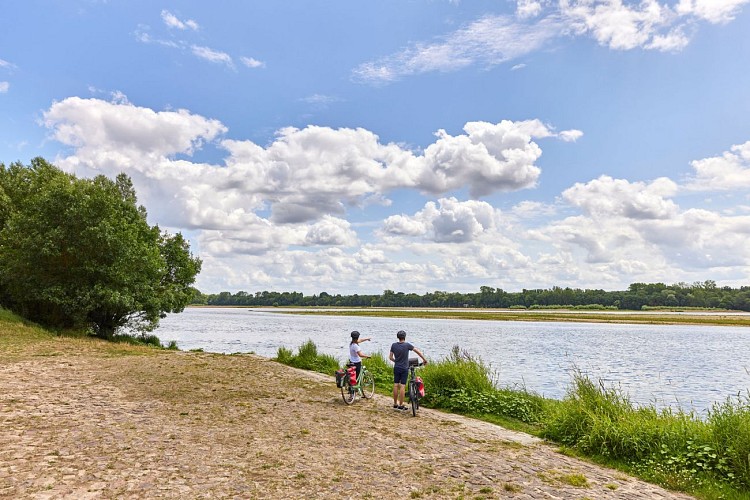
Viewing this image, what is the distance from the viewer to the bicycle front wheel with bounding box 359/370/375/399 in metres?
16.3

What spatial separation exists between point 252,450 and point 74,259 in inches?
1131

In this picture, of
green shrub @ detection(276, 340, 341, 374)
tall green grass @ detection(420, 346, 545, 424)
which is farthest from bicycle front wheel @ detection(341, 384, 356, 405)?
green shrub @ detection(276, 340, 341, 374)

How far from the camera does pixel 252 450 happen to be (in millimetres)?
9438

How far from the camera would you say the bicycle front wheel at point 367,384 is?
1631 centimetres

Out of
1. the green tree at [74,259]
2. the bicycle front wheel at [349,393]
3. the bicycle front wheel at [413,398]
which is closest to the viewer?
the bicycle front wheel at [413,398]

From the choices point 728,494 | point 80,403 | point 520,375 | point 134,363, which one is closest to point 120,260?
point 134,363

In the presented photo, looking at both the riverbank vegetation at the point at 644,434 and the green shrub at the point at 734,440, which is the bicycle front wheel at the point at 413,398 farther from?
the green shrub at the point at 734,440

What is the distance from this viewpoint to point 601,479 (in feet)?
29.0

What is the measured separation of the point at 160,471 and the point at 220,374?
41.9 feet

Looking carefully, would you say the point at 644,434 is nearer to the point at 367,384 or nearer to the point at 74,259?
the point at 367,384

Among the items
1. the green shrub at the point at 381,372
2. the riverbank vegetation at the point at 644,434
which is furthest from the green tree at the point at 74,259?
the riverbank vegetation at the point at 644,434

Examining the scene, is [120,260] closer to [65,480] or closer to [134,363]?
[134,363]

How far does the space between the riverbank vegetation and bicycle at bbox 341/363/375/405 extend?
2.80 metres

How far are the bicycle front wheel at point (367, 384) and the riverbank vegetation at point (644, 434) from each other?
2654 millimetres
